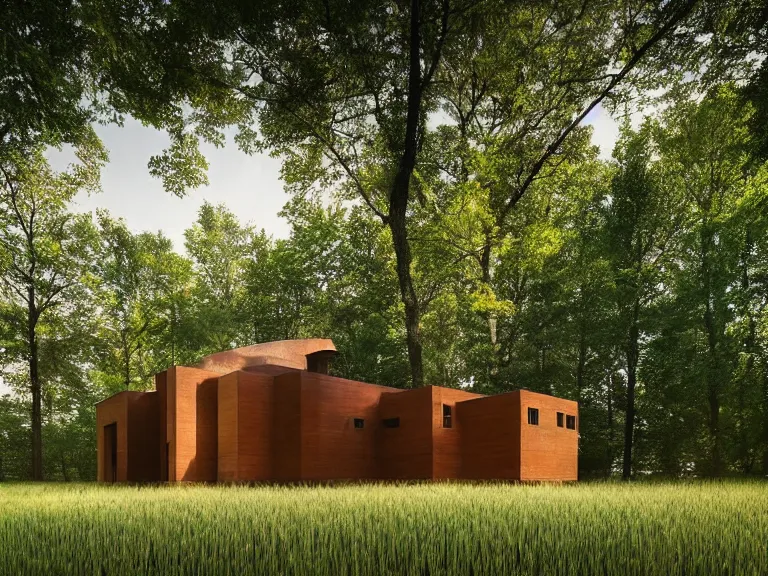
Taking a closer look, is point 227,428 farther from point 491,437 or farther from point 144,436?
point 491,437

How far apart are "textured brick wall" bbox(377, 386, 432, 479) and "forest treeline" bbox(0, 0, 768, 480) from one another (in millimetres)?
1550

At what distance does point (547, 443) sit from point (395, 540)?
1271 centimetres

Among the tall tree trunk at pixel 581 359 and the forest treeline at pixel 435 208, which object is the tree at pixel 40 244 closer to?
the forest treeline at pixel 435 208

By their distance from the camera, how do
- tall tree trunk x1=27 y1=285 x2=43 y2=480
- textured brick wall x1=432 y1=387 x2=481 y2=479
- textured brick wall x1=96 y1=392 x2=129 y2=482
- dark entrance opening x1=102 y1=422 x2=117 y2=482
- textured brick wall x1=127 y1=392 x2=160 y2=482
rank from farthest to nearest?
tall tree trunk x1=27 y1=285 x2=43 y2=480 < dark entrance opening x1=102 y1=422 x2=117 y2=482 < textured brick wall x1=127 y1=392 x2=160 y2=482 < textured brick wall x1=96 y1=392 x2=129 y2=482 < textured brick wall x1=432 y1=387 x2=481 y2=479

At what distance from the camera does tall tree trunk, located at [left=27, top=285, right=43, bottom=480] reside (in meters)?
24.9

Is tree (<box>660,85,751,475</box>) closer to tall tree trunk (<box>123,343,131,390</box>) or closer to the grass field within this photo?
the grass field

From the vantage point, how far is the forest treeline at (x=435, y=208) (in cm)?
1559

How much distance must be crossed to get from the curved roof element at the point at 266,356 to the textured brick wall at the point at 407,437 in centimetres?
422

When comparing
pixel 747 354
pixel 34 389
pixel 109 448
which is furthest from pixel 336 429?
pixel 34 389

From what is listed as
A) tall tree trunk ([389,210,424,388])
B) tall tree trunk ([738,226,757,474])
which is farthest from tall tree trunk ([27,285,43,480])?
tall tree trunk ([738,226,757,474])

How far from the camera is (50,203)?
25.5 m

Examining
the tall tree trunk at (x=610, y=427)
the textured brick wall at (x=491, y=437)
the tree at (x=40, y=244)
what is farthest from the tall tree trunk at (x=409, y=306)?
the tree at (x=40, y=244)

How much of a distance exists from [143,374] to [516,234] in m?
22.1

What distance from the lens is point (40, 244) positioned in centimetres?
2509
